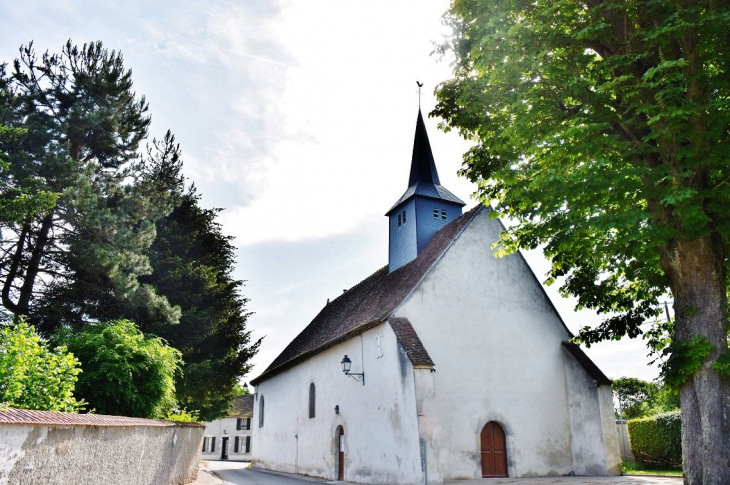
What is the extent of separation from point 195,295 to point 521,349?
14.4 meters

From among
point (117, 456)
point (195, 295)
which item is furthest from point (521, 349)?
point (195, 295)

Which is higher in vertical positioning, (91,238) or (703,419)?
(91,238)

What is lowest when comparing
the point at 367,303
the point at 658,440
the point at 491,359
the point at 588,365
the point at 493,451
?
the point at 493,451

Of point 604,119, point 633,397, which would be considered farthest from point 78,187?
point 633,397

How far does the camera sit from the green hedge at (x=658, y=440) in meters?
18.3

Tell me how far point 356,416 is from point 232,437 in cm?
3487

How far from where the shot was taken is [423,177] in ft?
75.5

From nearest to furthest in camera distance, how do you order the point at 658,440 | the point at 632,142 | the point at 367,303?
the point at 632,142 → the point at 658,440 → the point at 367,303

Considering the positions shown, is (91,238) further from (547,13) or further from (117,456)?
(547,13)

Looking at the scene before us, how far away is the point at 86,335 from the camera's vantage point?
49.8ft

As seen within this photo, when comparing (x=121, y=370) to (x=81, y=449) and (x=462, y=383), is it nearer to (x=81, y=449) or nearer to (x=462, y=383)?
(x=81, y=449)

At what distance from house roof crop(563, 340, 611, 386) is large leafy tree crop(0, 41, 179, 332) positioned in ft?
47.7

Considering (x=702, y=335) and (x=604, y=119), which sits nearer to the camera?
(x=702, y=335)

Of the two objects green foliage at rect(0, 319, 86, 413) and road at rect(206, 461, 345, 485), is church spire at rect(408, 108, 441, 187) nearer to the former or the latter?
road at rect(206, 461, 345, 485)
